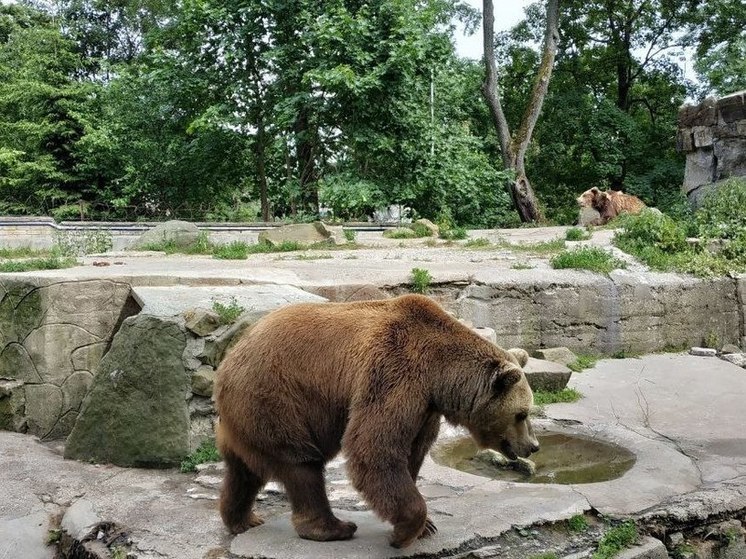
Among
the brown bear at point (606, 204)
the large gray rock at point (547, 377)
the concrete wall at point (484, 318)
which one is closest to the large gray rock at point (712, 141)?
the brown bear at point (606, 204)

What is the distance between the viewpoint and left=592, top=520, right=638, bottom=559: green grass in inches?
175

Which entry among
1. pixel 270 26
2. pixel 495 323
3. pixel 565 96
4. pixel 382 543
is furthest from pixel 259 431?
pixel 565 96

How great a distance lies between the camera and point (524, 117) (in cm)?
2291

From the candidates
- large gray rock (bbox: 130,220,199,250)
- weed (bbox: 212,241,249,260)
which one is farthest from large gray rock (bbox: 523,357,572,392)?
large gray rock (bbox: 130,220,199,250)

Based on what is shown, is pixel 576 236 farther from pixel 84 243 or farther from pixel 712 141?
pixel 84 243

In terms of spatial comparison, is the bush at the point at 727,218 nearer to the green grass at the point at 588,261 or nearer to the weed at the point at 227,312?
the green grass at the point at 588,261

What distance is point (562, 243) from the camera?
12.9 meters

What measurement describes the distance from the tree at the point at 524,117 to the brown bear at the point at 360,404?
61.1ft

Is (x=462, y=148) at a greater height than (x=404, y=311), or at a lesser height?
greater

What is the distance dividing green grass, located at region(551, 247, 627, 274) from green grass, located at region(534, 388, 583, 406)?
10.5ft

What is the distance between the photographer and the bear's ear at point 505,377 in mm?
4082

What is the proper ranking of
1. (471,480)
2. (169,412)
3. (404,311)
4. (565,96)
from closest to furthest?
(404,311) < (471,480) < (169,412) < (565,96)

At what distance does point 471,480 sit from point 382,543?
1.44m

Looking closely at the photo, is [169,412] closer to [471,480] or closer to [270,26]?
[471,480]
